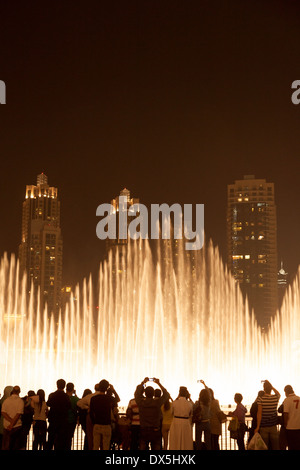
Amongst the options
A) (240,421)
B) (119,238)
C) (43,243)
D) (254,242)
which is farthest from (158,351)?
(43,243)

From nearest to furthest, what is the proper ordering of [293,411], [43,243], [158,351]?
[293,411] < [158,351] < [43,243]

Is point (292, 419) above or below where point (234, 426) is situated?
above

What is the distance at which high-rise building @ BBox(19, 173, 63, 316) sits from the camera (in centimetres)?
14050

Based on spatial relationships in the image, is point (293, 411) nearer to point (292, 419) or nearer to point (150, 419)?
point (292, 419)

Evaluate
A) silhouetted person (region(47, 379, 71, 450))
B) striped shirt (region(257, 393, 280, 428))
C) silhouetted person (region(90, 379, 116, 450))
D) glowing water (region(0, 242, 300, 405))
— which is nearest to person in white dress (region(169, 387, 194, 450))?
silhouetted person (region(90, 379, 116, 450))

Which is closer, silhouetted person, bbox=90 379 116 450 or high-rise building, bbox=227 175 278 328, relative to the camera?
silhouetted person, bbox=90 379 116 450

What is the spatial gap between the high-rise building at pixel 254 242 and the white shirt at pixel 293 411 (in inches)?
4179

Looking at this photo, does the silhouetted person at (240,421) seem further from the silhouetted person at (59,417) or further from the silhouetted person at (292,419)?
the silhouetted person at (59,417)

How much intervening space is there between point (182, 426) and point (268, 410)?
4.63ft

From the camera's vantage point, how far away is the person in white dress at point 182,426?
37.9 feet

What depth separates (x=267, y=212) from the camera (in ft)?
421

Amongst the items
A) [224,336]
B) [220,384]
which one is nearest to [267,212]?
[224,336]

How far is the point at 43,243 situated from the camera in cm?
14775

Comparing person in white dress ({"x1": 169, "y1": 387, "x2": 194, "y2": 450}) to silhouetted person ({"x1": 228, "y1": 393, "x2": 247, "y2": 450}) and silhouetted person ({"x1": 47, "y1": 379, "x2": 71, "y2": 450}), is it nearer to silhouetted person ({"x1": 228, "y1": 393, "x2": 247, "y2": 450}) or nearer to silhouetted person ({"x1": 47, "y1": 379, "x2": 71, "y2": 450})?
silhouetted person ({"x1": 228, "y1": 393, "x2": 247, "y2": 450})
